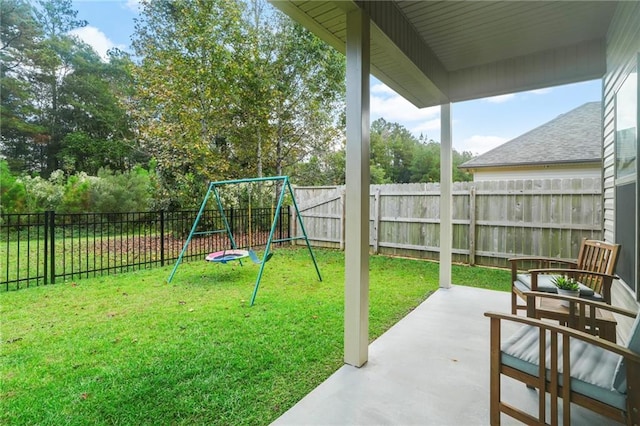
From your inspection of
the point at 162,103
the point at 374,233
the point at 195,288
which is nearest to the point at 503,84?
the point at 374,233

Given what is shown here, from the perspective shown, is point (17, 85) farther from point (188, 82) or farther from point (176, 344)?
point (176, 344)

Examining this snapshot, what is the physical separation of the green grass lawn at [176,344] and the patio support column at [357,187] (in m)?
0.28

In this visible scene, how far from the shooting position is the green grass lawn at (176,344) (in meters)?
1.69

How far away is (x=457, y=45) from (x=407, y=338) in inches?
116

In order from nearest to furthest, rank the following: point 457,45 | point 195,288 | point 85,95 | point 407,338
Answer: point 407,338 < point 457,45 < point 195,288 < point 85,95

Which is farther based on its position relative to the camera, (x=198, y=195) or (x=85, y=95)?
(x=85, y=95)

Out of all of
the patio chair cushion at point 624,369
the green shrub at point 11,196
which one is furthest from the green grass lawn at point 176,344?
the green shrub at point 11,196

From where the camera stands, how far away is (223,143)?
9102 mm

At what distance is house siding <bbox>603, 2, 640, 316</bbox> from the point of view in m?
2.05

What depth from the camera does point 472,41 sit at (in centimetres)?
299

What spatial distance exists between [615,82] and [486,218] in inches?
118

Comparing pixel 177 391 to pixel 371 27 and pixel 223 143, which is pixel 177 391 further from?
pixel 223 143

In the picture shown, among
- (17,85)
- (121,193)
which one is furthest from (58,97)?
(121,193)

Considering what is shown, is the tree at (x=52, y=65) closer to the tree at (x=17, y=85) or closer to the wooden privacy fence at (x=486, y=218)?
the tree at (x=17, y=85)
